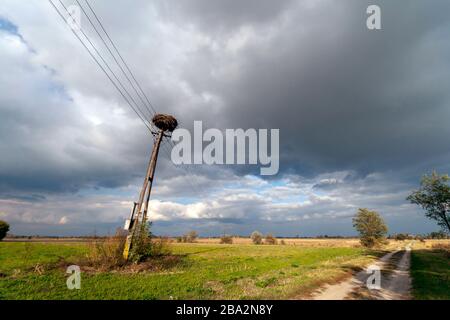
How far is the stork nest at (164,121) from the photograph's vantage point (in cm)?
2366

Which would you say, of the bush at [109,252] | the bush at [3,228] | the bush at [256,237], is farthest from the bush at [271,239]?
the bush at [109,252]

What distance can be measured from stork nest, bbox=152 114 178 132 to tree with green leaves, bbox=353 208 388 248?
2373 inches

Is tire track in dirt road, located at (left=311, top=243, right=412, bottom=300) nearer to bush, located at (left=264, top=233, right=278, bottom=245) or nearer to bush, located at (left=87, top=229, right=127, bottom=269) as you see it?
bush, located at (left=87, top=229, right=127, bottom=269)

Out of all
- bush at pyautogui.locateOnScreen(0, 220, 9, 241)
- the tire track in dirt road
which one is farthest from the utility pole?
Result: bush at pyautogui.locateOnScreen(0, 220, 9, 241)

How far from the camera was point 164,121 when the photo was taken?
23594 millimetres

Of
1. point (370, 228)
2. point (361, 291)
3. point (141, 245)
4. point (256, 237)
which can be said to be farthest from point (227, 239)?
point (361, 291)
